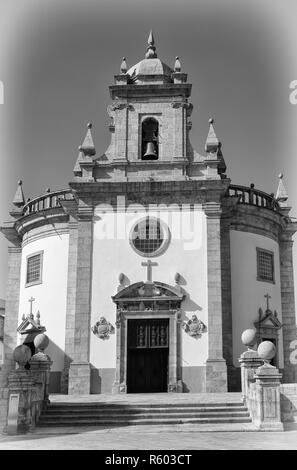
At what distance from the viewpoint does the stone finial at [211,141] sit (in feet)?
79.4

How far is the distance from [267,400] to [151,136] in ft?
41.5

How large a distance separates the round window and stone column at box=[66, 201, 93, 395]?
1.75 meters

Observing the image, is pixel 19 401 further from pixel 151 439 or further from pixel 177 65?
pixel 177 65

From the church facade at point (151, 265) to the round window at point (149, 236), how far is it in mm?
42

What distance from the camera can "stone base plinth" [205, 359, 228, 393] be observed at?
21844 mm

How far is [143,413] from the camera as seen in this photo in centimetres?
1725

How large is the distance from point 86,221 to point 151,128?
15.8 feet

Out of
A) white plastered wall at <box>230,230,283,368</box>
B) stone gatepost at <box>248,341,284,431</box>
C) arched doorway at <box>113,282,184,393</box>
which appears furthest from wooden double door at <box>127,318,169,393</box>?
stone gatepost at <box>248,341,284,431</box>

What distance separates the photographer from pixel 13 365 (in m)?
27.3

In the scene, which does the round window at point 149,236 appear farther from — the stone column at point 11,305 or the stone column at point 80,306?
the stone column at point 11,305

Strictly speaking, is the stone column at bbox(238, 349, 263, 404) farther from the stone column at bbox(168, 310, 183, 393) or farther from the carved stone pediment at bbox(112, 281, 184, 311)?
the carved stone pediment at bbox(112, 281, 184, 311)

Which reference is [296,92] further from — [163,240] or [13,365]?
[13,365]

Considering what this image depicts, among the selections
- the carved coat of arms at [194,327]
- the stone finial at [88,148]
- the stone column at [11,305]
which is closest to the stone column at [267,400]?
the carved coat of arms at [194,327]
